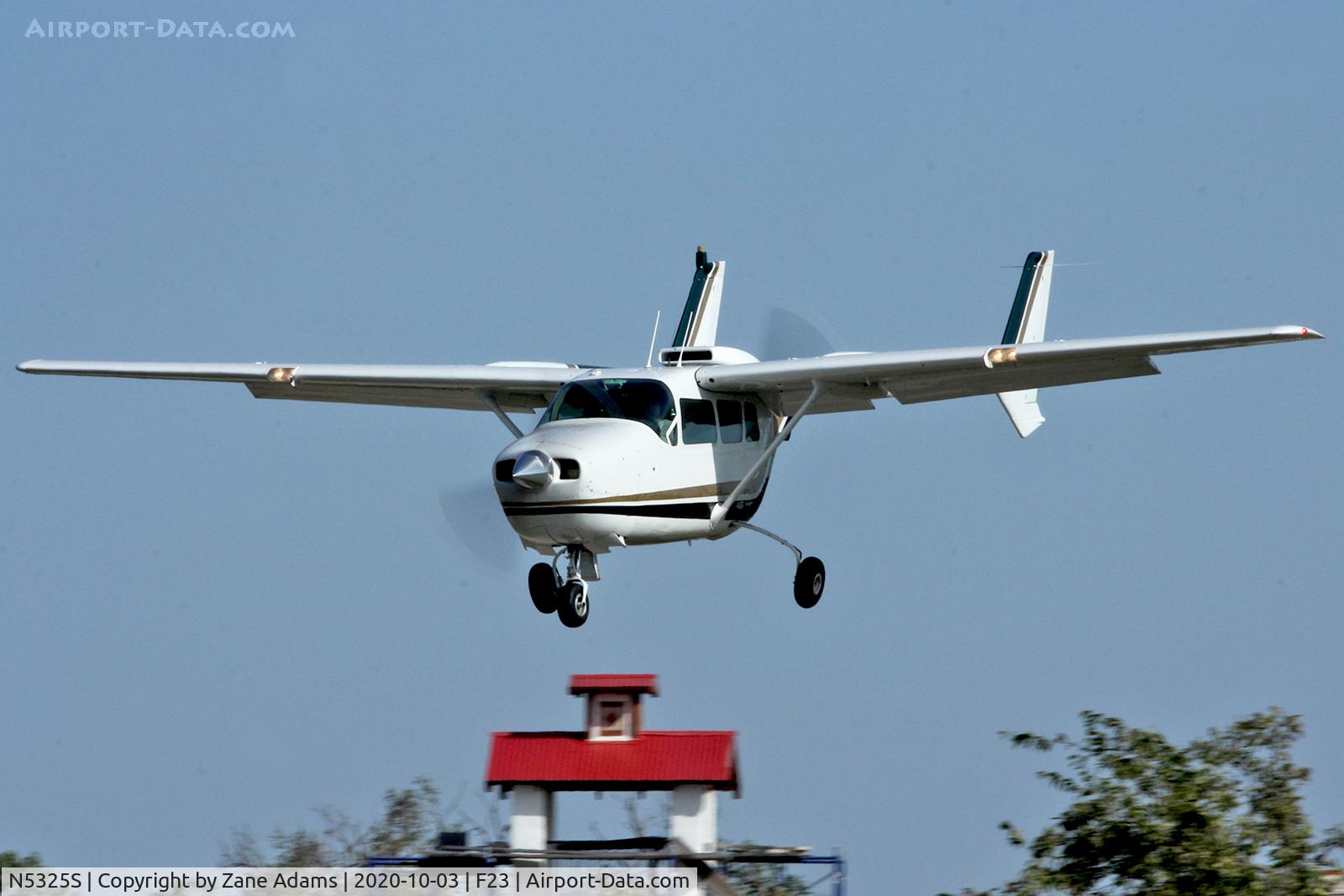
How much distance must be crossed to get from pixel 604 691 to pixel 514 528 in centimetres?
Result: 432

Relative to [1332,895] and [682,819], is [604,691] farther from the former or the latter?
[1332,895]

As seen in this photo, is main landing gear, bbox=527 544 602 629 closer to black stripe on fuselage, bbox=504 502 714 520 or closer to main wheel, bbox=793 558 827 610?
black stripe on fuselage, bbox=504 502 714 520

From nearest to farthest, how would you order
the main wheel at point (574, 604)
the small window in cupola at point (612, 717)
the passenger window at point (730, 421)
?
the main wheel at point (574, 604) < the passenger window at point (730, 421) < the small window in cupola at point (612, 717)

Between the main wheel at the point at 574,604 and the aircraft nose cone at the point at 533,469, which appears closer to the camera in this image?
the aircraft nose cone at the point at 533,469

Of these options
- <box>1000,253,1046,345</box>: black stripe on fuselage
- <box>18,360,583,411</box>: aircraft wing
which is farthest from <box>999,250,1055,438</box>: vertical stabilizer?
<box>18,360,583,411</box>: aircraft wing

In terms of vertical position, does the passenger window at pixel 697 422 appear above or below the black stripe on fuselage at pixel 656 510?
above

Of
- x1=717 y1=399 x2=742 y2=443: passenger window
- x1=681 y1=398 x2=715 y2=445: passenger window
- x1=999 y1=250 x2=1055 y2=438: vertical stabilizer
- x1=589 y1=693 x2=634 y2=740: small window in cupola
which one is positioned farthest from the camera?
x1=999 y1=250 x2=1055 y2=438: vertical stabilizer

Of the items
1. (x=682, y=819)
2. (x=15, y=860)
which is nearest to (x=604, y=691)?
(x=682, y=819)

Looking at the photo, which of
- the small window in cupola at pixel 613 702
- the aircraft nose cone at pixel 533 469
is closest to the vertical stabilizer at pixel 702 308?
the small window in cupola at pixel 613 702

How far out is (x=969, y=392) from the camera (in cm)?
2388

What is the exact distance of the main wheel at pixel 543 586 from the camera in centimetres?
2105

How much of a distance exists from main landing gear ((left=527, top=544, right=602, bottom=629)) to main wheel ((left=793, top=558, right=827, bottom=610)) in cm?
422

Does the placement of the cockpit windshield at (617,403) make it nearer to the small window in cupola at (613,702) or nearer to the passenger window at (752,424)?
the passenger window at (752,424)

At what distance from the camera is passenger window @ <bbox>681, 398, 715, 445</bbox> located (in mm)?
21656
